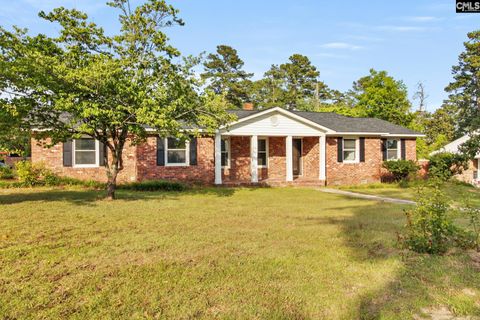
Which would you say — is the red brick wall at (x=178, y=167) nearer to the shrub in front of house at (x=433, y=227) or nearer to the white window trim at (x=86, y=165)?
the white window trim at (x=86, y=165)

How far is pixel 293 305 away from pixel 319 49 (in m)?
23.7

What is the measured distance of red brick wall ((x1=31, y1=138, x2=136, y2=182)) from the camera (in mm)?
15453

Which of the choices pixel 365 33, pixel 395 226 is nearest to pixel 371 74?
pixel 365 33

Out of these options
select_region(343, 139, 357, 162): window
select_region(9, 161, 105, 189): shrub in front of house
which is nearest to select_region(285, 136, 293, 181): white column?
Result: select_region(343, 139, 357, 162): window

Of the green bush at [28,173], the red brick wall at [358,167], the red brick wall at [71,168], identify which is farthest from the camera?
the red brick wall at [358,167]

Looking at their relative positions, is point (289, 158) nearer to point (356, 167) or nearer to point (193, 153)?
point (356, 167)

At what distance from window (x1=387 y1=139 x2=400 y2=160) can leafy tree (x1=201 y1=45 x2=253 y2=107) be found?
25.3 meters

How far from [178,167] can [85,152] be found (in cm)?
442

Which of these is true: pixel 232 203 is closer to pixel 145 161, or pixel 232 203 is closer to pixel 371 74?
pixel 145 161

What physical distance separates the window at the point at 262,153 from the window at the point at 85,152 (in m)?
8.58

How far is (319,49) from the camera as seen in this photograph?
2445 cm

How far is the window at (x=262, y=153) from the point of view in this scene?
1909cm

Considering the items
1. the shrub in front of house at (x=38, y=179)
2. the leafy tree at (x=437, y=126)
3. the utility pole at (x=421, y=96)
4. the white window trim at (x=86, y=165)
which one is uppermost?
the utility pole at (x=421, y=96)

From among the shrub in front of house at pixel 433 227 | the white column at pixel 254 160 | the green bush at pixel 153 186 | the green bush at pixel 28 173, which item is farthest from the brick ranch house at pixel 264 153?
the shrub in front of house at pixel 433 227
